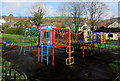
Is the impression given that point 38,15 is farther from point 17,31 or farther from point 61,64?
point 61,64

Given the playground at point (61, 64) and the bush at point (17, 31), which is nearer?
the playground at point (61, 64)

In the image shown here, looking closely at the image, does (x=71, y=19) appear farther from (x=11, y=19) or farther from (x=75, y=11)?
(x=11, y=19)

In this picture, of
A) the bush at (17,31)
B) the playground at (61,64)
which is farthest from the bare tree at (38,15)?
the playground at (61,64)

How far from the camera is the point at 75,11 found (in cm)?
1995

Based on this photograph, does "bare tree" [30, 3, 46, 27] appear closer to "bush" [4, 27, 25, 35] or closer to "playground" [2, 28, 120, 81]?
"bush" [4, 27, 25, 35]

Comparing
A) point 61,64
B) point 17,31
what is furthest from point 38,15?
point 61,64

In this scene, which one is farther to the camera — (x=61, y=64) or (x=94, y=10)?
(x=94, y=10)

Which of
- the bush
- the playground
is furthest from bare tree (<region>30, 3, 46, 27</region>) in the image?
the playground

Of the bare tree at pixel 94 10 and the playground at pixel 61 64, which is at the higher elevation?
the bare tree at pixel 94 10

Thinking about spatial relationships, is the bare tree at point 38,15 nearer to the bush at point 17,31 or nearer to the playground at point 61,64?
the bush at point 17,31

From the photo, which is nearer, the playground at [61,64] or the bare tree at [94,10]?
the playground at [61,64]

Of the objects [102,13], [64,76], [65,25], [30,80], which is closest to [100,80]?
[64,76]

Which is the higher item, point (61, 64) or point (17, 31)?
point (17, 31)

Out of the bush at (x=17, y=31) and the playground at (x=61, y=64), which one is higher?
the bush at (x=17, y=31)
